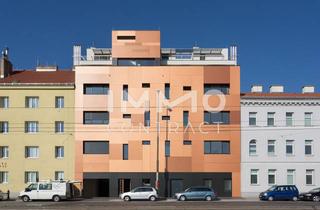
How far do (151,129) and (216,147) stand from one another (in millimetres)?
7993

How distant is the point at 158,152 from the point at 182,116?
17.0 feet

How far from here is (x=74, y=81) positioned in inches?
2554

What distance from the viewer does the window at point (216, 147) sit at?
62.9 meters

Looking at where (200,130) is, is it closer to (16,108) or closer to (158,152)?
(158,152)

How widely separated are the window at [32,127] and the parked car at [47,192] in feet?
33.9

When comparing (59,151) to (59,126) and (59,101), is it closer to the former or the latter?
(59,126)

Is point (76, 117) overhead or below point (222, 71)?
below

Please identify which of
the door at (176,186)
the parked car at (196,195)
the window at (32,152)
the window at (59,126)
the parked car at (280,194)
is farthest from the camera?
the window at (59,126)

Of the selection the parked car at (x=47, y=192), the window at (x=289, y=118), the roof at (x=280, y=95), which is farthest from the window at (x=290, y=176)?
the parked car at (x=47, y=192)

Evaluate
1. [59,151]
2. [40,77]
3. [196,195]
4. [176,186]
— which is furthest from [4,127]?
[196,195]

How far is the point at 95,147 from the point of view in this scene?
63094mm

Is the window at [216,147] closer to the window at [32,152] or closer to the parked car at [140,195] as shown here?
the parked car at [140,195]

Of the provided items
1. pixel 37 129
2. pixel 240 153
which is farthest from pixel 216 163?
pixel 37 129

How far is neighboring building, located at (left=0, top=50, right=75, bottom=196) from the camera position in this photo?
62281 millimetres
